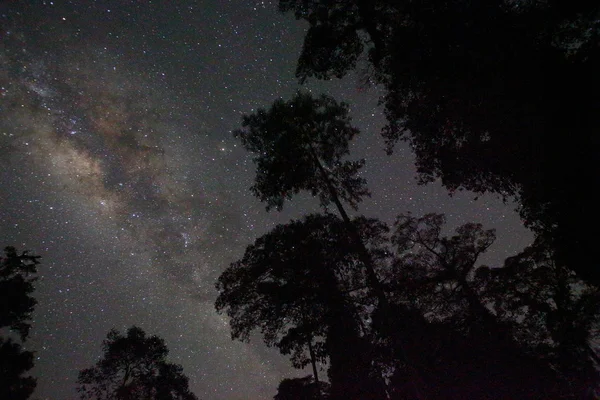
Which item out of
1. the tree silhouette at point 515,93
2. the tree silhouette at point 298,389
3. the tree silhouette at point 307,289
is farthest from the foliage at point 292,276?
the tree silhouette at point 298,389

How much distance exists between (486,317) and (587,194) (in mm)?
13724

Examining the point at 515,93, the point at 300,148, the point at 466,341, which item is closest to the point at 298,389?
the point at 466,341

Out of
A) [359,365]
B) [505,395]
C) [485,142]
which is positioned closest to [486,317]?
[505,395]

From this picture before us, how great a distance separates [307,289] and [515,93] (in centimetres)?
1218

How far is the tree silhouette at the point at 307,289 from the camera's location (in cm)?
1548

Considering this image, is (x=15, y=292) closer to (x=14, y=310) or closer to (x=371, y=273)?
(x=14, y=310)

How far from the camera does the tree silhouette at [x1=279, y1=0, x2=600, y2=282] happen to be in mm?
6828

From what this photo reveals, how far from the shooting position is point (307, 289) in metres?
15.8

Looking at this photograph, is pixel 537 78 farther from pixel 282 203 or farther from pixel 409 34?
pixel 282 203

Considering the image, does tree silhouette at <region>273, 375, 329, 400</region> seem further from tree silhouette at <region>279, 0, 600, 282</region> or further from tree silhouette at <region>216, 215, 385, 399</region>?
tree silhouette at <region>279, 0, 600, 282</region>

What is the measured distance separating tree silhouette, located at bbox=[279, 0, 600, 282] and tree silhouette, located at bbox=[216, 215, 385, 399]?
7591mm

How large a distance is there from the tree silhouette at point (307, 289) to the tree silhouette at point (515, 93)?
7.59m

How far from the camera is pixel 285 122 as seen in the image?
17.8 meters

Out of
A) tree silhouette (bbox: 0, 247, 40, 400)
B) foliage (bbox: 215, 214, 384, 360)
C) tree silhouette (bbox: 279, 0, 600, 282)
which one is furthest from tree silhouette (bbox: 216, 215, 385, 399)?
tree silhouette (bbox: 0, 247, 40, 400)
